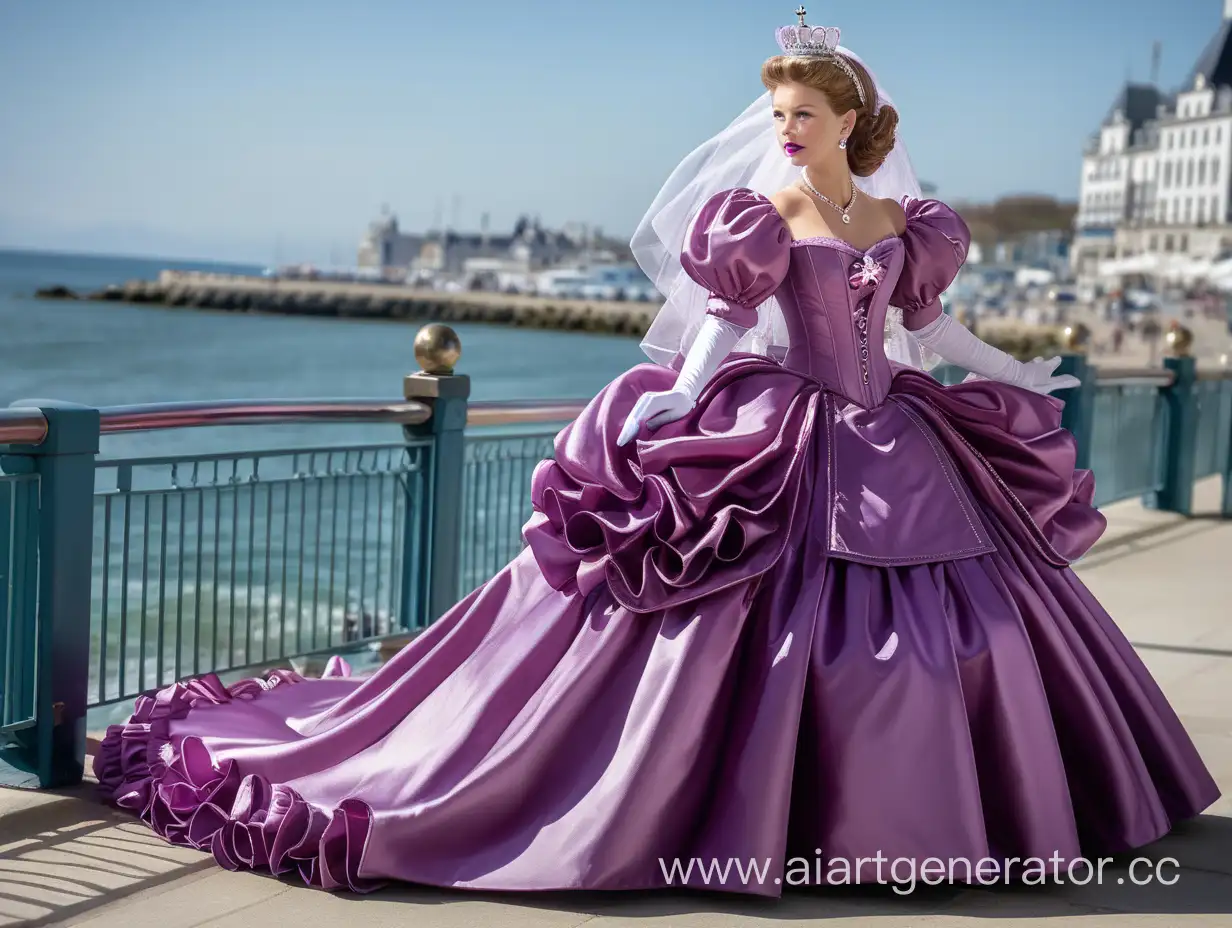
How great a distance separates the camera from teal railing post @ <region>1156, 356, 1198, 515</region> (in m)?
8.89

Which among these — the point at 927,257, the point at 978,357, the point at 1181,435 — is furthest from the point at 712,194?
the point at 1181,435

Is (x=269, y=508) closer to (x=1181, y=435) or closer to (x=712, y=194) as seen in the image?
(x=712, y=194)

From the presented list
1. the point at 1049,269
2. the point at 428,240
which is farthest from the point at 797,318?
the point at 428,240

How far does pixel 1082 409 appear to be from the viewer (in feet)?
23.7

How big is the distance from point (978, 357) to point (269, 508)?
2.01 m

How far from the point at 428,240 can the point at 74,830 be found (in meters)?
150

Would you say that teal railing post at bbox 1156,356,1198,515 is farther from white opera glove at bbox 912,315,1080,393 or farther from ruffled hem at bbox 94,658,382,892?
ruffled hem at bbox 94,658,382,892

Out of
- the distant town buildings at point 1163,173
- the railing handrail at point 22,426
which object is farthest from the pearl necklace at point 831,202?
the distant town buildings at point 1163,173

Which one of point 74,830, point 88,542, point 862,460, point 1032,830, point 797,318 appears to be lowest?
point 74,830

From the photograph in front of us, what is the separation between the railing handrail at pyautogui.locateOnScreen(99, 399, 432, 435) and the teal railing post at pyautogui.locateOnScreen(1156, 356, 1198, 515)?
5608mm

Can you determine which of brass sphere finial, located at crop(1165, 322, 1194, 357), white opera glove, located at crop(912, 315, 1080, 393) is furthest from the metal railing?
white opera glove, located at crop(912, 315, 1080, 393)

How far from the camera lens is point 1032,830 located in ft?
9.59

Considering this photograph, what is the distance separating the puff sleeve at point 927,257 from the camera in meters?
3.49

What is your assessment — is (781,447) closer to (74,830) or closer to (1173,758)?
(1173,758)
